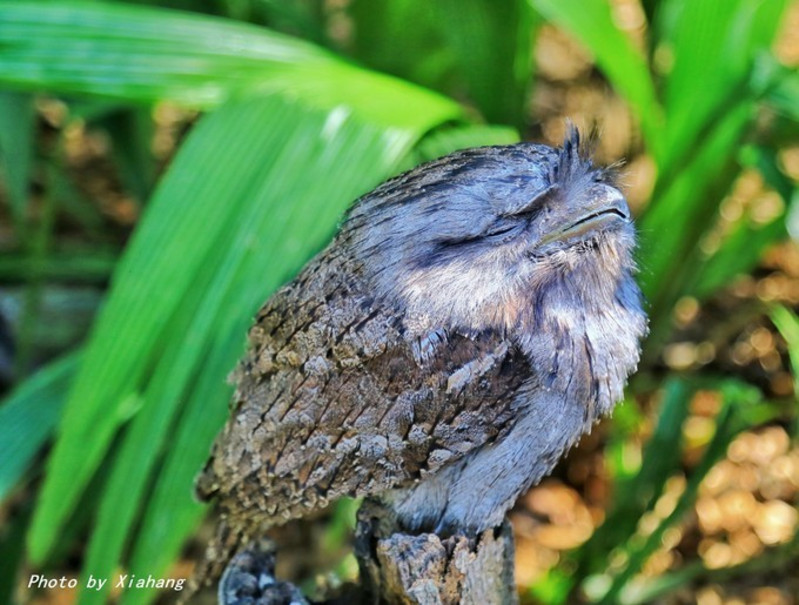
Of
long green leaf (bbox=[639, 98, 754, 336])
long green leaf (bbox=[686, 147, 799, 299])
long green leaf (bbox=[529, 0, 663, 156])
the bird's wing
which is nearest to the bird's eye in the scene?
the bird's wing

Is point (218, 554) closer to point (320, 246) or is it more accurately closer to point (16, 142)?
point (320, 246)

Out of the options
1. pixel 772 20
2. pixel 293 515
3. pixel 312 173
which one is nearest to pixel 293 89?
pixel 312 173

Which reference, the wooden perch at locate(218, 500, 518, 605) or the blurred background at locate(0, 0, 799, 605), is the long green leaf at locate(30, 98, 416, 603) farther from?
the wooden perch at locate(218, 500, 518, 605)

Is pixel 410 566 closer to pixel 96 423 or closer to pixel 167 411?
pixel 167 411

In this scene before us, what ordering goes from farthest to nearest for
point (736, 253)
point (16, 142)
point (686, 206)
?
point (736, 253) < point (16, 142) < point (686, 206)

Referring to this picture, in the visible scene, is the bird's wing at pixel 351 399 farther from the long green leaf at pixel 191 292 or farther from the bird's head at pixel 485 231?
the long green leaf at pixel 191 292

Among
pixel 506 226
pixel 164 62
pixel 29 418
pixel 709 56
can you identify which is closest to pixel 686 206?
pixel 709 56

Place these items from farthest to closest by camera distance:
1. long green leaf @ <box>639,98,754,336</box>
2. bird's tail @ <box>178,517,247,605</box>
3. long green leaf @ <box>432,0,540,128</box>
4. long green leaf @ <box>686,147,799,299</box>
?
long green leaf @ <box>686,147,799,299</box> < long green leaf @ <box>432,0,540,128</box> < long green leaf @ <box>639,98,754,336</box> < bird's tail @ <box>178,517,247,605</box>
